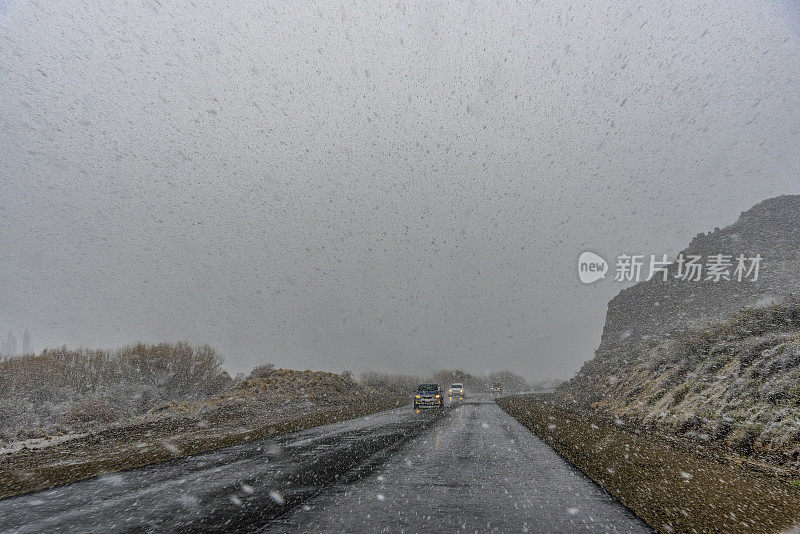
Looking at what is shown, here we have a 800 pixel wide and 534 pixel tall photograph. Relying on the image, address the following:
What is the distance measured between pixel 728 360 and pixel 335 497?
765 inches

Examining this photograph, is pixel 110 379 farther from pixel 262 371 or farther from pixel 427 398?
pixel 427 398

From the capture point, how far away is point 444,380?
107875mm

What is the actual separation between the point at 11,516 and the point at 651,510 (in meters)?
9.02

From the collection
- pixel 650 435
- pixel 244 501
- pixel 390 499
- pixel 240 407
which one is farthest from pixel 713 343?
pixel 240 407

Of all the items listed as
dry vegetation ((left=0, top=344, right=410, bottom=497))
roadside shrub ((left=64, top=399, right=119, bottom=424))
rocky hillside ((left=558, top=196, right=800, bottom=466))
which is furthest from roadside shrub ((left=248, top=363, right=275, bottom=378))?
rocky hillside ((left=558, top=196, right=800, bottom=466))

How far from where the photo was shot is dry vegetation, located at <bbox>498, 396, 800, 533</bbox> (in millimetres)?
5527

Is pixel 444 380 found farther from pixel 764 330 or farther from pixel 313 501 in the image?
pixel 313 501

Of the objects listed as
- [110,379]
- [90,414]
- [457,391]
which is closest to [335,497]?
[90,414]

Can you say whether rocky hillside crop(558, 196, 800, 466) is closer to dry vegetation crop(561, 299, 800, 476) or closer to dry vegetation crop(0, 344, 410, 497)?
dry vegetation crop(561, 299, 800, 476)

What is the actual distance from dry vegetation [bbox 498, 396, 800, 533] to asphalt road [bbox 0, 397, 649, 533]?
473mm

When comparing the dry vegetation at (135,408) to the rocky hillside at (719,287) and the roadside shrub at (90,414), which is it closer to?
the roadside shrub at (90,414)

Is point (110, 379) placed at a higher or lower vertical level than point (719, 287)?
lower

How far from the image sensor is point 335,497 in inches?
257

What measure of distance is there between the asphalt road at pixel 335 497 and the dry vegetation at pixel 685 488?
473 millimetres
